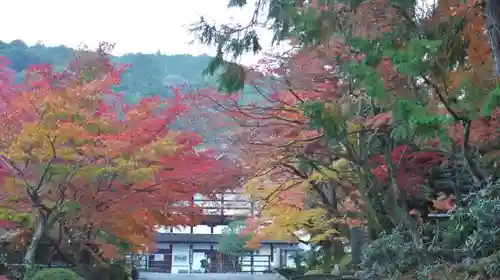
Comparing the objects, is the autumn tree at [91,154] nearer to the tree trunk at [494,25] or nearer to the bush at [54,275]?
the bush at [54,275]

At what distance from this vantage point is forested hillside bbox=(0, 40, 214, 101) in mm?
23500

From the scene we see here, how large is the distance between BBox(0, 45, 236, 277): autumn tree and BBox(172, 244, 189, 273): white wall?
17495 mm

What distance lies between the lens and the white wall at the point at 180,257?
93.4 ft

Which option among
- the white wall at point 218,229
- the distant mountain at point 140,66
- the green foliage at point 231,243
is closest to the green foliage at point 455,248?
the distant mountain at point 140,66

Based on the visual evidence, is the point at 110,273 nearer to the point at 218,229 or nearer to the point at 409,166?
the point at 409,166

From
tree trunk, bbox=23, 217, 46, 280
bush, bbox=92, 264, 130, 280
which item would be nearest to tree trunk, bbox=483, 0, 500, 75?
tree trunk, bbox=23, 217, 46, 280

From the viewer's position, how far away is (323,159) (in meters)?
10.9

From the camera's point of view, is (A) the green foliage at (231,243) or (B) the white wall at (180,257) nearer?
(A) the green foliage at (231,243)

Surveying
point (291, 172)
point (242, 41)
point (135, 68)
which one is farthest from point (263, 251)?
point (242, 41)

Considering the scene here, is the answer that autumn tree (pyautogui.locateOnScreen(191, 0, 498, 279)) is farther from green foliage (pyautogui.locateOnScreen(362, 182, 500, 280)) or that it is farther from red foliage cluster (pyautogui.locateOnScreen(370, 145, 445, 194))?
red foliage cluster (pyautogui.locateOnScreen(370, 145, 445, 194))

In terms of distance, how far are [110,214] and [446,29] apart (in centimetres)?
702

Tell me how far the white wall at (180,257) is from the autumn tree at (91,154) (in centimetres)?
1750

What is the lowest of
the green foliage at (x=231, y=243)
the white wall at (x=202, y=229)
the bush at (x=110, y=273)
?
the bush at (x=110, y=273)

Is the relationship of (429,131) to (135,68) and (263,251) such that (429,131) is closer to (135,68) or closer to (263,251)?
(263,251)
